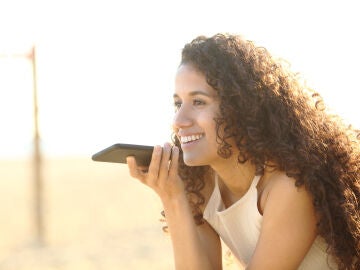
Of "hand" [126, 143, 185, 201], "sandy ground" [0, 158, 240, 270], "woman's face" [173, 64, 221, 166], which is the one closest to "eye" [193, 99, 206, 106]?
"woman's face" [173, 64, 221, 166]

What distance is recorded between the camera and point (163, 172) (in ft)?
13.4

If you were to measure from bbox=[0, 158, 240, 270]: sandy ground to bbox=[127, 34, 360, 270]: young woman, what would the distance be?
7.58 ft

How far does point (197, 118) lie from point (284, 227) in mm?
690

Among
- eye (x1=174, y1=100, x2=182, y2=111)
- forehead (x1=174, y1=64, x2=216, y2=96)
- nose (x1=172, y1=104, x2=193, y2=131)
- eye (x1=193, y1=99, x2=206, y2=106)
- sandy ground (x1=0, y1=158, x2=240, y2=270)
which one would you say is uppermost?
forehead (x1=174, y1=64, x2=216, y2=96)

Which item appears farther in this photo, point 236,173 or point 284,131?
point 236,173

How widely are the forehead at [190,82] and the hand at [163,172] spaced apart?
294 millimetres

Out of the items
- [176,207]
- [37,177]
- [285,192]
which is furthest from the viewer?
[37,177]

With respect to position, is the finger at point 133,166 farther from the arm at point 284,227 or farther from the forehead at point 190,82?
the arm at point 284,227

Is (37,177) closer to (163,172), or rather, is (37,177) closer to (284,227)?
(163,172)

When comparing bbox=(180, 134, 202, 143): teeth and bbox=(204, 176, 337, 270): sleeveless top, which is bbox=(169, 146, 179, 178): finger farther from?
bbox=(204, 176, 337, 270): sleeveless top

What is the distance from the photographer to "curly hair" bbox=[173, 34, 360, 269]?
3.96m

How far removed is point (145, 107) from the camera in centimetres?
2530

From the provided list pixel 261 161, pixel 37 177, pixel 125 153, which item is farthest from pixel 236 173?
pixel 37 177

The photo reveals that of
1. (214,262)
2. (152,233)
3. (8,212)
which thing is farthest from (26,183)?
(214,262)
